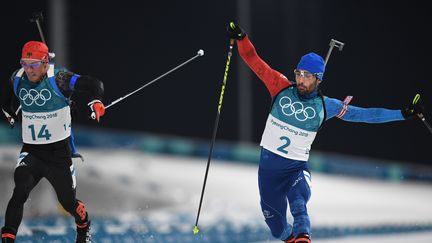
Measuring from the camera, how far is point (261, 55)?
1595 cm

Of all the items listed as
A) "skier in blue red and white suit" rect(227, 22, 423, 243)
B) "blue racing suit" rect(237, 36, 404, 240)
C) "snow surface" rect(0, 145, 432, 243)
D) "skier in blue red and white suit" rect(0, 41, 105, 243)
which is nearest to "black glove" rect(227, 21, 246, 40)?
"skier in blue red and white suit" rect(227, 22, 423, 243)

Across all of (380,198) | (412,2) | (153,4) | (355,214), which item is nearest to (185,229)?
(355,214)

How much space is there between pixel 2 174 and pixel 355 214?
5.12 metres

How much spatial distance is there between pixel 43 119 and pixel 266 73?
1.78 meters

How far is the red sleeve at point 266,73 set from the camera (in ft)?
22.2

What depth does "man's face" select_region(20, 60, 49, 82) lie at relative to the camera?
246 inches

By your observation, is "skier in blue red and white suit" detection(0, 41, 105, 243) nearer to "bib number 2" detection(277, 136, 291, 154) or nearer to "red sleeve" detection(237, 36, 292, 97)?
"red sleeve" detection(237, 36, 292, 97)

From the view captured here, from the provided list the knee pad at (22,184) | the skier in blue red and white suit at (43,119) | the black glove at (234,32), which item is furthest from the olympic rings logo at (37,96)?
the black glove at (234,32)

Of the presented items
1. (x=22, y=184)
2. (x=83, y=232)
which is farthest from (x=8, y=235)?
(x=83, y=232)

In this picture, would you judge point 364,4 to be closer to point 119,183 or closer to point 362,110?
point 119,183

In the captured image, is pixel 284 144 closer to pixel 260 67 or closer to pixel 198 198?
pixel 260 67

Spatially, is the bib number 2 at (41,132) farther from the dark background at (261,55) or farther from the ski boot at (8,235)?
the dark background at (261,55)

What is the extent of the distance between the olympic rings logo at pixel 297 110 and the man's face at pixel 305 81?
0.34 feet

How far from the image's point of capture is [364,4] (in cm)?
1614
